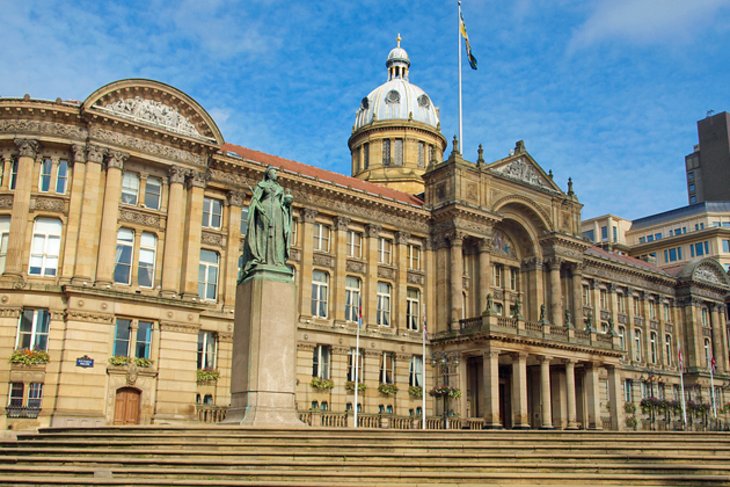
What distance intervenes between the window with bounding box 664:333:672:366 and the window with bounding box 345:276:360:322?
1443 inches

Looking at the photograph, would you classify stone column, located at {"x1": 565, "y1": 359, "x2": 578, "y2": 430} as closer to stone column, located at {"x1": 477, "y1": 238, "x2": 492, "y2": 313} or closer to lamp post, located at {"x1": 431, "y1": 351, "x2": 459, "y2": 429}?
stone column, located at {"x1": 477, "y1": 238, "x2": 492, "y2": 313}

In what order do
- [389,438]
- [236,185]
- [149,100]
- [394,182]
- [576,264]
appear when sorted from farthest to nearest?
[394,182]
[576,264]
[236,185]
[149,100]
[389,438]

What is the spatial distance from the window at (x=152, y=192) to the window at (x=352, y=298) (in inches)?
532

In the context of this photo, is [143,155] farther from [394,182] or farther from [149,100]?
[394,182]

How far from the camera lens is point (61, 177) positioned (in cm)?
3872

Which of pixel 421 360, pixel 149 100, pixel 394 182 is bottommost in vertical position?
pixel 421 360

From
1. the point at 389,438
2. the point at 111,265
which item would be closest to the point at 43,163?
the point at 111,265

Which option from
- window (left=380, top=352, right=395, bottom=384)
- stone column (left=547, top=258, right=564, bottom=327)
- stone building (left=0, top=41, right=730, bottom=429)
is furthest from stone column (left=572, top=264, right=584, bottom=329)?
window (left=380, top=352, right=395, bottom=384)

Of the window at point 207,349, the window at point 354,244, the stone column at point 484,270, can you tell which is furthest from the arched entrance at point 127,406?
the stone column at point 484,270

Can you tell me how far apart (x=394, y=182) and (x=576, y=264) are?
1697cm

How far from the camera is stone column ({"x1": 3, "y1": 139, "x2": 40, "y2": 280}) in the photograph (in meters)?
36.6

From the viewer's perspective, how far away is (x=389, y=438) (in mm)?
19094

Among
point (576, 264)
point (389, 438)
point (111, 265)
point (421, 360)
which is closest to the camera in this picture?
point (389, 438)

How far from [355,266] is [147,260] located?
47.0ft
